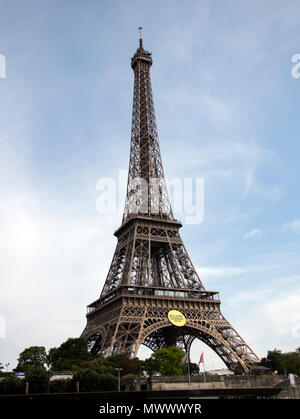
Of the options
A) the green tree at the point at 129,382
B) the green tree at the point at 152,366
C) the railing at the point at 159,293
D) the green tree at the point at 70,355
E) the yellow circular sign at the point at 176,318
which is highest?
the railing at the point at 159,293

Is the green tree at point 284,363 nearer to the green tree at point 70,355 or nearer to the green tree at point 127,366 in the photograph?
the green tree at point 127,366

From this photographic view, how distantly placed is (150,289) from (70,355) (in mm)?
16592

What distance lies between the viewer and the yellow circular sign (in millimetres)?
58375

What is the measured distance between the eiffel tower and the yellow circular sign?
26.7 inches

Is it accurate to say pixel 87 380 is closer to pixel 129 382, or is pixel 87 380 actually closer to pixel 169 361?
pixel 129 382

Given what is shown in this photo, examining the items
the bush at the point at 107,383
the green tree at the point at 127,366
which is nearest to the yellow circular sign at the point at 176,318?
the green tree at the point at 127,366

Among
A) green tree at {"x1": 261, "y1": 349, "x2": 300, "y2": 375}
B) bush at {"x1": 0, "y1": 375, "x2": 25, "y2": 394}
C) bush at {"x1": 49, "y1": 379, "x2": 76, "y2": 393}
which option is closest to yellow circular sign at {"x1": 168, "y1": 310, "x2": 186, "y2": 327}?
green tree at {"x1": 261, "y1": 349, "x2": 300, "y2": 375}

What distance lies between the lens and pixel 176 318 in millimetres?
59125

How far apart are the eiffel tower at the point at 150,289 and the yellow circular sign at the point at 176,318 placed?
678 millimetres

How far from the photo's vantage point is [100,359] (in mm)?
49594

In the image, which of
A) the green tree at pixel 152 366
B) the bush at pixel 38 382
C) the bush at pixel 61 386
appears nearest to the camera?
the bush at pixel 38 382

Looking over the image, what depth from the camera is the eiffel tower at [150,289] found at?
57188 millimetres

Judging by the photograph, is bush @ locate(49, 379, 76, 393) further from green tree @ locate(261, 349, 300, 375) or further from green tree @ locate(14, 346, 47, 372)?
green tree @ locate(261, 349, 300, 375)
